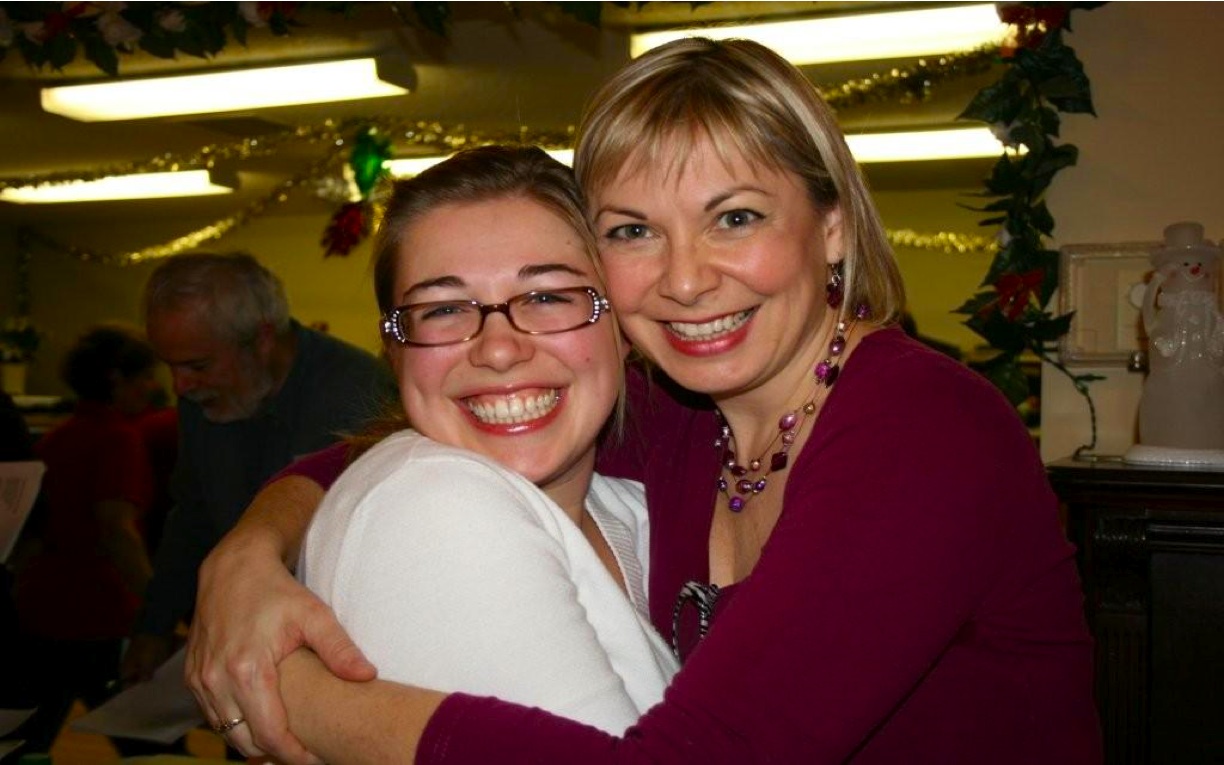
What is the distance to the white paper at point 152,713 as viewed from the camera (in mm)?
2447

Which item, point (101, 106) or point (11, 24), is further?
point (101, 106)

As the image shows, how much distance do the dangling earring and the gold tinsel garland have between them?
Answer: 64cm

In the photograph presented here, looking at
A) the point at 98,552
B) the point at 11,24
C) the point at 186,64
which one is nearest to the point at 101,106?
the point at 186,64

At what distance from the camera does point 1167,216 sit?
2781 mm

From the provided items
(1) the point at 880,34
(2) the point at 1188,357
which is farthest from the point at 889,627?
(1) the point at 880,34

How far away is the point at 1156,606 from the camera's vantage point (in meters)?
2.41

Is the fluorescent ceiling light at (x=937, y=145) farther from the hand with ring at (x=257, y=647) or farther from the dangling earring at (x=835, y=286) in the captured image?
the hand with ring at (x=257, y=647)

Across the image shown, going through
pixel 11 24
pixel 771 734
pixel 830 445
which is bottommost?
pixel 771 734

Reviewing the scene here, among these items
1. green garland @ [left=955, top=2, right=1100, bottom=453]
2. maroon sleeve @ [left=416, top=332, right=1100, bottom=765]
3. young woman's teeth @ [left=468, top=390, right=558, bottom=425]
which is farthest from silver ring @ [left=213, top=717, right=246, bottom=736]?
green garland @ [left=955, top=2, right=1100, bottom=453]

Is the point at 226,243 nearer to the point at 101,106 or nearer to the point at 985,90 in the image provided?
the point at 101,106

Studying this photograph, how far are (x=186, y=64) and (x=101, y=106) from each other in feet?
1.92

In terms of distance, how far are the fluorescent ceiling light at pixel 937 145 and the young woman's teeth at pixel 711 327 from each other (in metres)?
2.56

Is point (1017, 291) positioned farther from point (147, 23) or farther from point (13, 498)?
point (147, 23)

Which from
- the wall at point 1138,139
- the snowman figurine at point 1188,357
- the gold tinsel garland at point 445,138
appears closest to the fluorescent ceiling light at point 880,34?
the gold tinsel garland at point 445,138
